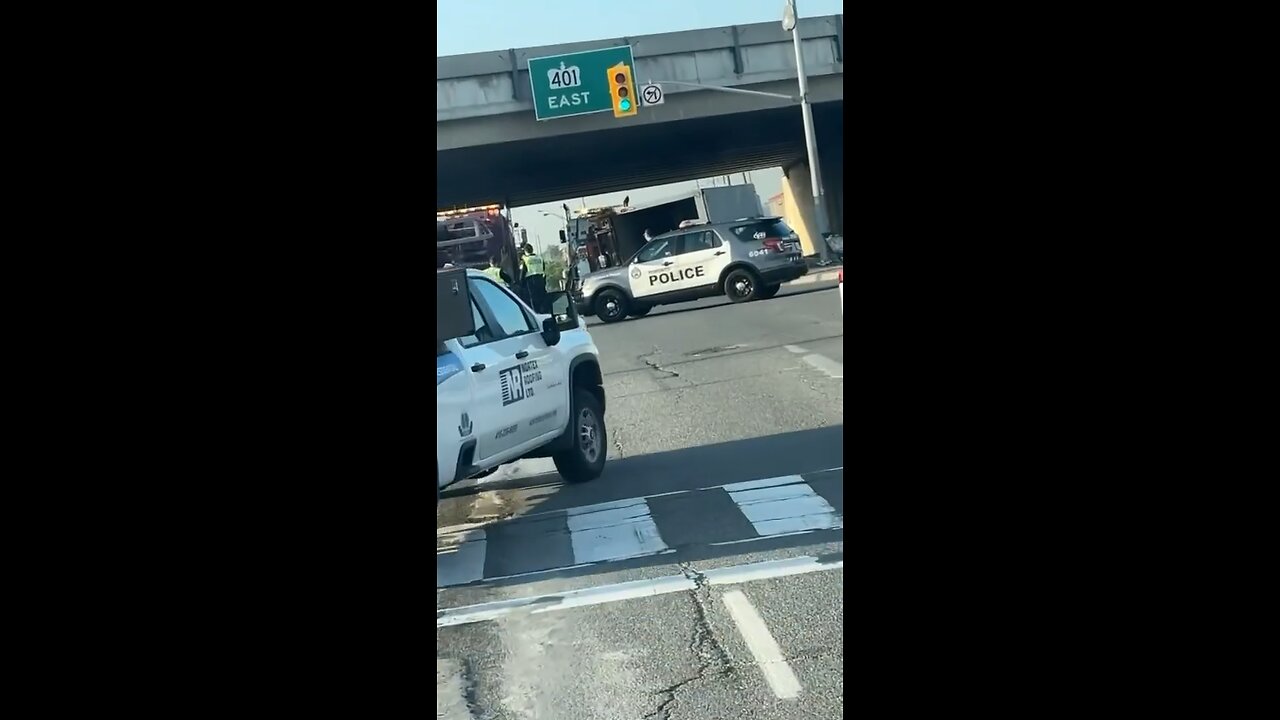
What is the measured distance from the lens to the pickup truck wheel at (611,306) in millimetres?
18953

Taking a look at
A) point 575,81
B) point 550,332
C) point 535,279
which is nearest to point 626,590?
point 535,279

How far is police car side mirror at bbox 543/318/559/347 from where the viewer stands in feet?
20.7

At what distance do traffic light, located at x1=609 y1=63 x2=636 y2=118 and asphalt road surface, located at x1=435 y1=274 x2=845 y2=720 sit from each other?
896 centimetres

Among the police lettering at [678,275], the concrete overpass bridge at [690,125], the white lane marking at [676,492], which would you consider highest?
the concrete overpass bridge at [690,125]

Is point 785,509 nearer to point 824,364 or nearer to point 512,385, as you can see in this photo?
point 512,385

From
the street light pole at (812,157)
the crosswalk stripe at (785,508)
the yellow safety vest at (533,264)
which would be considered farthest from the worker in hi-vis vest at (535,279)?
the street light pole at (812,157)

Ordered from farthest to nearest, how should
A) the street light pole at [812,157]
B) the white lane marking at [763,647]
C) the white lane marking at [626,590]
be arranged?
the street light pole at [812,157]
the white lane marking at [626,590]
the white lane marking at [763,647]

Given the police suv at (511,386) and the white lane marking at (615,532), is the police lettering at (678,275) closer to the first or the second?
the police suv at (511,386)

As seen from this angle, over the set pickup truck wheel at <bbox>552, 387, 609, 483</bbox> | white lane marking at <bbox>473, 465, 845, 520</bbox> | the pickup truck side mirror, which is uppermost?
the pickup truck side mirror

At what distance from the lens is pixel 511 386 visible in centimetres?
573

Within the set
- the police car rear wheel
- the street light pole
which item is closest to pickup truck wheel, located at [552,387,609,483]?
the street light pole

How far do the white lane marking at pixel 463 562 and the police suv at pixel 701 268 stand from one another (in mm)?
13306

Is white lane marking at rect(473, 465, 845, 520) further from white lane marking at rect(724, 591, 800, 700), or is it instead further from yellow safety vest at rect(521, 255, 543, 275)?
white lane marking at rect(724, 591, 800, 700)
